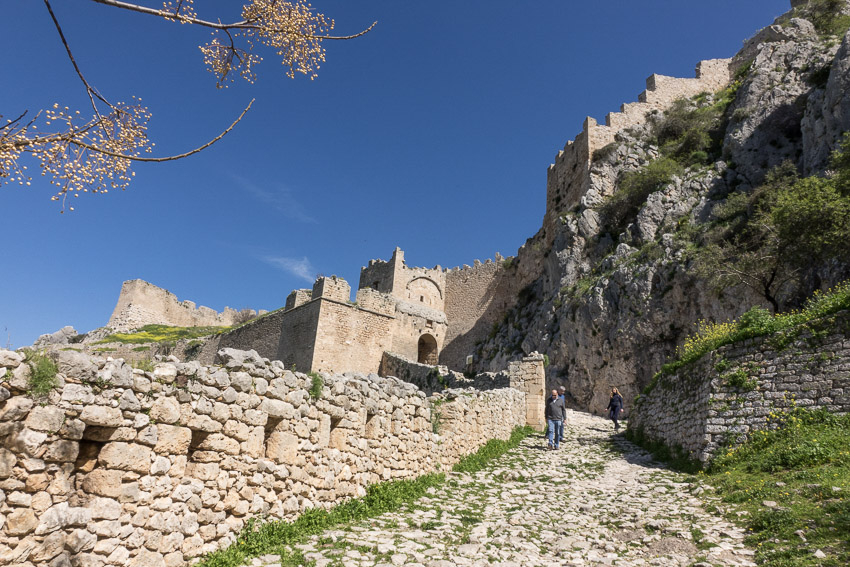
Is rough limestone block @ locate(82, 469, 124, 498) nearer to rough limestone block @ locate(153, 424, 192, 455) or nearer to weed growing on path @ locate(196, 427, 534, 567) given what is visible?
rough limestone block @ locate(153, 424, 192, 455)

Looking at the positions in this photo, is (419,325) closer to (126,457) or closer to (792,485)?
(792,485)

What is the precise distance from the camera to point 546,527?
6.90 meters

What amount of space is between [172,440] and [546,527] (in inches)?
198

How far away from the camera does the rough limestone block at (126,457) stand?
3920 millimetres

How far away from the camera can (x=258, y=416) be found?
17.9ft

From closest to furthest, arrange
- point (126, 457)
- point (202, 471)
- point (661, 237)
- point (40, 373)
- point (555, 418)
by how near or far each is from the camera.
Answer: point (40, 373)
point (126, 457)
point (202, 471)
point (555, 418)
point (661, 237)

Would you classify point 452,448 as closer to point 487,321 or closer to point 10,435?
point 10,435

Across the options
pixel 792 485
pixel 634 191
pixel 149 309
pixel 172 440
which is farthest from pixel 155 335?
pixel 792 485

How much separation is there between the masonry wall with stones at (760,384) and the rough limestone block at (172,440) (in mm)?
9271

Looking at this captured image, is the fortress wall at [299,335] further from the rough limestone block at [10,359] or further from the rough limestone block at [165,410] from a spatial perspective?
the rough limestone block at [10,359]

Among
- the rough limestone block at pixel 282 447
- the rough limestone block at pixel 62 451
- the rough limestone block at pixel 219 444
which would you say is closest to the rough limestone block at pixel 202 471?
the rough limestone block at pixel 219 444

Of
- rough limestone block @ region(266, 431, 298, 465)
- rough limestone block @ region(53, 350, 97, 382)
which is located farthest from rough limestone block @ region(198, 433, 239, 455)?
rough limestone block @ region(53, 350, 97, 382)

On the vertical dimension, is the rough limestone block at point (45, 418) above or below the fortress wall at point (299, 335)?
below

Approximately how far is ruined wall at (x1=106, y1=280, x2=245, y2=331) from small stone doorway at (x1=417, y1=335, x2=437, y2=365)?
89.0 ft
